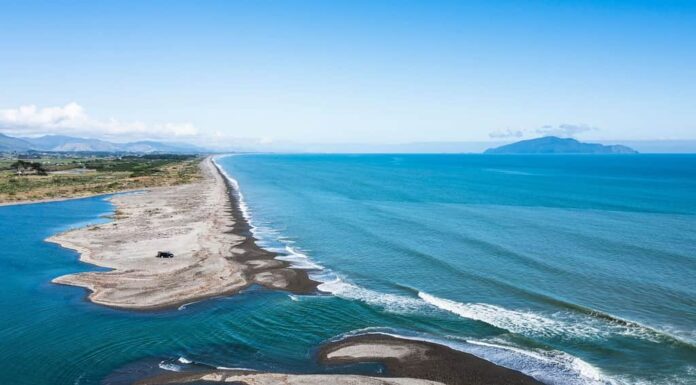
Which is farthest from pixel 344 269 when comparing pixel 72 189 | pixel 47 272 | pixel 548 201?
pixel 72 189

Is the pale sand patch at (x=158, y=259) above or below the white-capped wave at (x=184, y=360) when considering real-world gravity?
above

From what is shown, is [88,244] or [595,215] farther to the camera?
[595,215]

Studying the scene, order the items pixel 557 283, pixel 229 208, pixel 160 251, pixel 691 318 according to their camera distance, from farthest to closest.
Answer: pixel 229 208
pixel 160 251
pixel 557 283
pixel 691 318

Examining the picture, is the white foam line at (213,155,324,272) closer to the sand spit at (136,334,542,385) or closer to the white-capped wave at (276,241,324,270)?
the white-capped wave at (276,241,324,270)

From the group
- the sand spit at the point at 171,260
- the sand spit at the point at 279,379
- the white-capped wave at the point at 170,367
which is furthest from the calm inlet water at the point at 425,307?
the sand spit at the point at 171,260

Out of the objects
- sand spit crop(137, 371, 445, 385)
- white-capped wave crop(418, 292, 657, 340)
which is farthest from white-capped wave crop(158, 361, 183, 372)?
white-capped wave crop(418, 292, 657, 340)

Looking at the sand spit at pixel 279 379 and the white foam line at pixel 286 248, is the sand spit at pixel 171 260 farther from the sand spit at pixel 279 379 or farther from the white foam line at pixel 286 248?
the sand spit at pixel 279 379

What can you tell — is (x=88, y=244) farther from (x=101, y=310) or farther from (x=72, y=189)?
(x=72, y=189)
